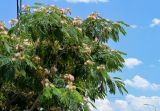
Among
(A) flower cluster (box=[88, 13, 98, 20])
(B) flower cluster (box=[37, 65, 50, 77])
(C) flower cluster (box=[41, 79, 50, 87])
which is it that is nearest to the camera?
(C) flower cluster (box=[41, 79, 50, 87])

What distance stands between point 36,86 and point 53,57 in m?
0.76

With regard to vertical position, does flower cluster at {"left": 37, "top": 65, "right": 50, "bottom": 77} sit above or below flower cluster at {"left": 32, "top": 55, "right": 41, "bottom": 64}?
below

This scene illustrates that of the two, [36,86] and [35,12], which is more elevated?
[35,12]

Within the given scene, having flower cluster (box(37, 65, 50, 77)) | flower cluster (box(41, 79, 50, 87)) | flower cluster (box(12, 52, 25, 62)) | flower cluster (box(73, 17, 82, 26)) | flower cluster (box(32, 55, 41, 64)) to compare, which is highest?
flower cluster (box(73, 17, 82, 26))

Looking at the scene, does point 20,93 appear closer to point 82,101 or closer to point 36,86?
point 36,86

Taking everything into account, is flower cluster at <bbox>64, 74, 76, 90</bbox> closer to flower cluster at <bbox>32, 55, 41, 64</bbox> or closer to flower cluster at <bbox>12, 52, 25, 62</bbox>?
flower cluster at <bbox>32, 55, 41, 64</bbox>

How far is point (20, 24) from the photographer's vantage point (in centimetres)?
1273

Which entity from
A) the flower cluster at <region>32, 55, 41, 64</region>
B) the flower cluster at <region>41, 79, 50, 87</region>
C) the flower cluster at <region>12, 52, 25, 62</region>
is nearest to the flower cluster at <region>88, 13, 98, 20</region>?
the flower cluster at <region>32, 55, 41, 64</region>

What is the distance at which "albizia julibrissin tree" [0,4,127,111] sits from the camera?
39.0 feet

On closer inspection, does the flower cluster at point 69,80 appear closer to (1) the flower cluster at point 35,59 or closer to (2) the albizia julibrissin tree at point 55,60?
(2) the albizia julibrissin tree at point 55,60

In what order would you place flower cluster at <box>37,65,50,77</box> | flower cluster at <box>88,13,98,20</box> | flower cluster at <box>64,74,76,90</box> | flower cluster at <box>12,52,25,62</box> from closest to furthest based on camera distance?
flower cluster at <box>64,74,76,90</box> < flower cluster at <box>12,52,25,62</box> < flower cluster at <box>37,65,50,77</box> < flower cluster at <box>88,13,98,20</box>

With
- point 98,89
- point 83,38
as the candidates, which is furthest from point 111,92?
point 83,38

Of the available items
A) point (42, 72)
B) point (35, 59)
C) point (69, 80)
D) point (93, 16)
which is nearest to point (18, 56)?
point (35, 59)

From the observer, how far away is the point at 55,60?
13.0 m
